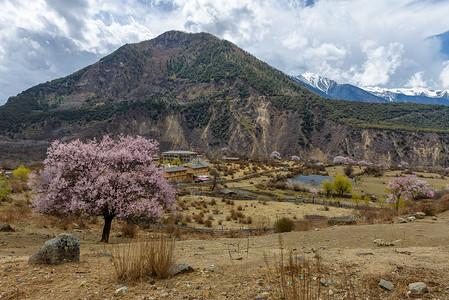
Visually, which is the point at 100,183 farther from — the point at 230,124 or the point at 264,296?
A: the point at 230,124

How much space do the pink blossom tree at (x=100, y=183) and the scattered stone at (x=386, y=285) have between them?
10472 millimetres

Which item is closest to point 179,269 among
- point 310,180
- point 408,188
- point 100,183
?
point 100,183

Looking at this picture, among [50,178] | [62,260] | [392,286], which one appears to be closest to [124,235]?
[50,178]

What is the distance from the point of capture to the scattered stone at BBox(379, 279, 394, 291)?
396cm

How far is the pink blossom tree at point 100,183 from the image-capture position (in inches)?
441

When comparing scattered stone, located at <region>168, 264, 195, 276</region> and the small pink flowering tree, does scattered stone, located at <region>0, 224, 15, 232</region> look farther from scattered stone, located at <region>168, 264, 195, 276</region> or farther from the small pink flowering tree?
the small pink flowering tree

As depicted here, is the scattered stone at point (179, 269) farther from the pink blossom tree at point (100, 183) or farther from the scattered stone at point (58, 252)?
the pink blossom tree at point (100, 183)

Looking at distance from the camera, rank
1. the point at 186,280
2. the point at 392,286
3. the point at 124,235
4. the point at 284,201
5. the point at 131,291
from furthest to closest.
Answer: the point at 284,201 → the point at 124,235 → the point at 186,280 → the point at 131,291 → the point at 392,286

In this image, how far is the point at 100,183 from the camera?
11.3 meters

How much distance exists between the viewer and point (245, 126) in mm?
128000

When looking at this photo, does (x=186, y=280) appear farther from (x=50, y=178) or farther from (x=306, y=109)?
(x=306, y=109)

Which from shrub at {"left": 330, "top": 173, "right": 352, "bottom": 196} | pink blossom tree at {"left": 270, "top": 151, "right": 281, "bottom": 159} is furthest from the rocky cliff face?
shrub at {"left": 330, "top": 173, "right": 352, "bottom": 196}

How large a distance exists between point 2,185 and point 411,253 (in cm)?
2632

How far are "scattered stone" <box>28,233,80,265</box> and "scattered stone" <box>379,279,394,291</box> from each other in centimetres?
768
